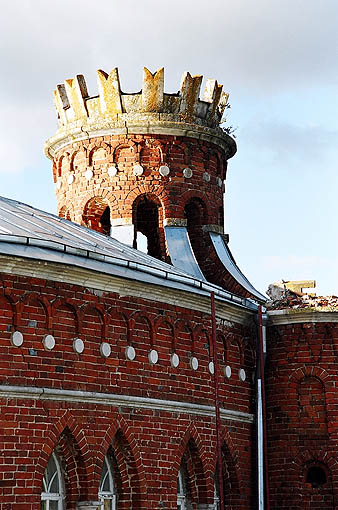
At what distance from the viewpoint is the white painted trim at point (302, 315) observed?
2269 cm

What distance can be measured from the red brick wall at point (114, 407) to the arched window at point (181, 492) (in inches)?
6.8

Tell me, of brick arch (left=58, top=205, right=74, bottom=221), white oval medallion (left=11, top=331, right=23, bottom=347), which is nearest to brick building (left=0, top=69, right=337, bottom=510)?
white oval medallion (left=11, top=331, right=23, bottom=347)

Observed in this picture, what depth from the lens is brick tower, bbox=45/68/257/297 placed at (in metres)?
25.4

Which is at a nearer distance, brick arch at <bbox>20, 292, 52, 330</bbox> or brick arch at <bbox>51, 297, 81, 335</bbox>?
brick arch at <bbox>20, 292, 52, 330</bbox>

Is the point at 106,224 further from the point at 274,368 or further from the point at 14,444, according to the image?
the point at 14,444

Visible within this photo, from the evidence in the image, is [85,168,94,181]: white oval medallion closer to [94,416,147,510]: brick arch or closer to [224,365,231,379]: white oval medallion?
[224,365,231,379]: white oval medallion

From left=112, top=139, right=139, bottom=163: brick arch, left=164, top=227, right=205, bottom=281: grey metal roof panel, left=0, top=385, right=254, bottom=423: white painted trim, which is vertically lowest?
left=0, top=385, right=254, bottom=423: white painted trim

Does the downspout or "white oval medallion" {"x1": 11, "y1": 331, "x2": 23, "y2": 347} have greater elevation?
"white oval medallion" {"x1": 11, "y1": 331, "x2": 23, "y2": 347}

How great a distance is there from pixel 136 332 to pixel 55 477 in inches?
110

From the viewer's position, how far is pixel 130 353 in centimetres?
1906

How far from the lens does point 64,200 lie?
26.5 metres

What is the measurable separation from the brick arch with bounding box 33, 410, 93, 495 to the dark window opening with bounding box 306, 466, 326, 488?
6.01 m

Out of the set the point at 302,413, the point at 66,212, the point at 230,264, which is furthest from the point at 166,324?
the point at 66,212

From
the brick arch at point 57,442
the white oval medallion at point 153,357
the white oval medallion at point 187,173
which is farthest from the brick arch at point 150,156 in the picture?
the brick arch at point 57,442
